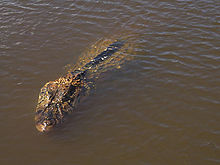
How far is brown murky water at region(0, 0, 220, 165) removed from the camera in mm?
6332

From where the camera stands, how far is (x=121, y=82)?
846 cm

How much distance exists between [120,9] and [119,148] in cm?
845

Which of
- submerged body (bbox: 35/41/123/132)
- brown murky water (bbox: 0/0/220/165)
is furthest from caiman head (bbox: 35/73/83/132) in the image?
brown murky water (bbox: 0/0/220/165)

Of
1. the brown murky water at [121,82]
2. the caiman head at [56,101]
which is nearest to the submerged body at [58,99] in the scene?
the caiman head at [56,101]

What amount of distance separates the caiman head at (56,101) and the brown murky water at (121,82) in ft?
1.04

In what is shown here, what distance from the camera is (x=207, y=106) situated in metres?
7.43

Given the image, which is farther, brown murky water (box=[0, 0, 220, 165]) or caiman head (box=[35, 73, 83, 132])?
caiman head (box=[35, 73, 83, 132])

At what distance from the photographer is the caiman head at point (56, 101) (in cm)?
665

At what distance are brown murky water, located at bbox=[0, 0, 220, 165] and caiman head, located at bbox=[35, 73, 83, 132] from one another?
12.5 inches

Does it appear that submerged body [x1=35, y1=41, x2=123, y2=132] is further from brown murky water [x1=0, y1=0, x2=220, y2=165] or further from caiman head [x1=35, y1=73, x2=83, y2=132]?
brown murky water [x1=0, y1=0, x2=220, y2=165]

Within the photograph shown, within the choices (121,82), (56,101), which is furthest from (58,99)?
(121,82)

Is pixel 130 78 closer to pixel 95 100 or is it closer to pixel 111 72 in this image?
pixel 111 72

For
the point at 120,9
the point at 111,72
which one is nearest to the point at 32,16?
the point at 120,9

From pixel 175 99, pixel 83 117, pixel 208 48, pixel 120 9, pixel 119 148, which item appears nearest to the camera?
pixel 119 148
